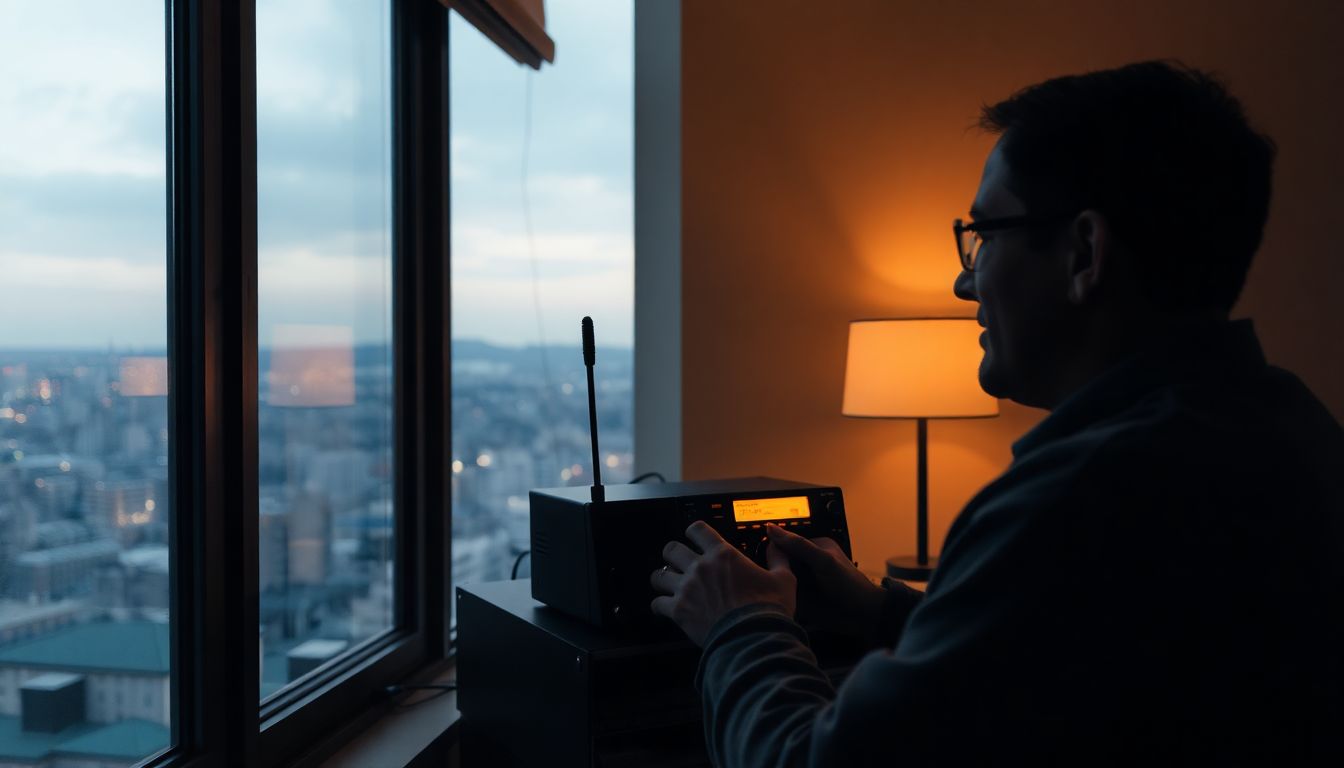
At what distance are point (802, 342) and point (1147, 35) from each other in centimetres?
124

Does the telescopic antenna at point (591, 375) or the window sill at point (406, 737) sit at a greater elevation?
the telescopic antenna at point (591, 375)

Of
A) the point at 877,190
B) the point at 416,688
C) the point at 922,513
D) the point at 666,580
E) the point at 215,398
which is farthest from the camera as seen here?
the point at 877,190

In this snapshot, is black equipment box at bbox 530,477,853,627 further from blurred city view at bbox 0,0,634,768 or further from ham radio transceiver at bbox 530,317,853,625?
blurred city view at bbox 0,0,634,768

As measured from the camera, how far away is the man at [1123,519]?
68 cm

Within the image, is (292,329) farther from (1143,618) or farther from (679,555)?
(1143,618)

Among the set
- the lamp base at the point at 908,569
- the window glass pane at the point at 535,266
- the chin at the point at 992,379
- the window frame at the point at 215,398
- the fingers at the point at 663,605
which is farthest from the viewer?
the lamp base at the point at 908,569

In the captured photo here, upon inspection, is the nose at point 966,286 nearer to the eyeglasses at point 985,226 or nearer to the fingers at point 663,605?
the eyeglasses at point 985,226

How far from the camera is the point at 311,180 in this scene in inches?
69.3

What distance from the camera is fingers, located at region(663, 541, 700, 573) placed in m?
1.10

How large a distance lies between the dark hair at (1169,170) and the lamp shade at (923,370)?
1.53m

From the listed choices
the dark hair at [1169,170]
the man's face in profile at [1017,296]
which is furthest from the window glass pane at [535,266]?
the dark hair at [1169,170]

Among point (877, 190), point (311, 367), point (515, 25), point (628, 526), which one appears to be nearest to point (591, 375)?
point (628, 526)

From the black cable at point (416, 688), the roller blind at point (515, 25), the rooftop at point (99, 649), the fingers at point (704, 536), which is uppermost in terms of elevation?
the roller blind at point (515, 25)

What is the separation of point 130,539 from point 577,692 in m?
0.60
